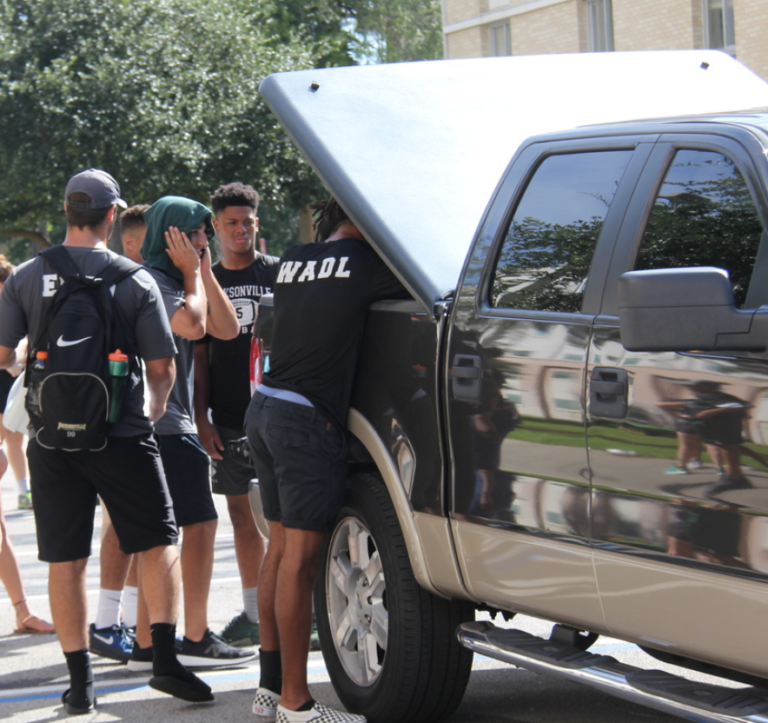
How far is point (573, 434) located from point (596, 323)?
0.31 meters

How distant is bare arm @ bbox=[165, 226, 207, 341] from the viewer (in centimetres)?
516

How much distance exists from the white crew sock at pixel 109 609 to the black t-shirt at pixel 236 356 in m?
0.96

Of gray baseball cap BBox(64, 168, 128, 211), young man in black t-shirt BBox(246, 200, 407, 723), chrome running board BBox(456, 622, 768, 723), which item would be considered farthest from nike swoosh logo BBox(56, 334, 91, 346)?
chrome running board BBox(456, 622, 768, 723)

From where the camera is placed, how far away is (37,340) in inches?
181

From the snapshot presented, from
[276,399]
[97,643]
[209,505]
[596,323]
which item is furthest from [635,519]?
[97,643]

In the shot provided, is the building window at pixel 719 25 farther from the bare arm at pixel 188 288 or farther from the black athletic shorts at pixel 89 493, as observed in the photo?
the black athletic shorts at pixel 89 493

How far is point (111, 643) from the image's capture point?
5629mm

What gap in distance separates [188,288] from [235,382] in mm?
842

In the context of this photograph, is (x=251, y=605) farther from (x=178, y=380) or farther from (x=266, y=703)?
(x=266, y=703)

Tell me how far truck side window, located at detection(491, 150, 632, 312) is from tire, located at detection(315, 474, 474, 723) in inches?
38.3

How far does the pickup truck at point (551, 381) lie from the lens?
9.76 feet

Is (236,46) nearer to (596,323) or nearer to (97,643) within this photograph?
(97,643)

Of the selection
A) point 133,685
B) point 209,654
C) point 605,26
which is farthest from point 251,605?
point 605,26

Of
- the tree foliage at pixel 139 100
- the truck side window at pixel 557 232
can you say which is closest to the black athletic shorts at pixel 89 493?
the truck side window at pixel 557 232
